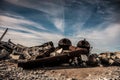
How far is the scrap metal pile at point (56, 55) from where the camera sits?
16.0 meters

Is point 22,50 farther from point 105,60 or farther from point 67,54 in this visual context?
point 105,60

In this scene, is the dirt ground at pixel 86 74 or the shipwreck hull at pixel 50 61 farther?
the shipwreck hull at pixel 50 61

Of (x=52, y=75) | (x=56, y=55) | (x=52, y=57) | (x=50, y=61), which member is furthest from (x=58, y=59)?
(x=52, y=75)

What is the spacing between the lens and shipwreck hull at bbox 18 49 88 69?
15242mm

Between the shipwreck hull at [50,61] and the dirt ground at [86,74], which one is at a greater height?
the shipwreck hull at [50,61]

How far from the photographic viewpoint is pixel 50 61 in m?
16.0

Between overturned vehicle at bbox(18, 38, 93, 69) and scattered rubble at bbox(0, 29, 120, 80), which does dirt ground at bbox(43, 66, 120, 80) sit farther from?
overturned vehicle at bbox(18, 38, 93, 69)

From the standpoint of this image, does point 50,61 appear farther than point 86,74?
Yes

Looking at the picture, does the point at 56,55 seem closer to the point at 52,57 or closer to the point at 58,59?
the point at 58,59

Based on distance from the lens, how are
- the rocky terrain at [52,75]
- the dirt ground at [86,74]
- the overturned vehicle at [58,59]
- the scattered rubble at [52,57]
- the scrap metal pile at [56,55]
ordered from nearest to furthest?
the rocky terrain at [52,75], the dirt ground at [86,74], the scattered rubble at [52,57], the overturned vehicle at [58,59], the scrap metal pile at [56,55]

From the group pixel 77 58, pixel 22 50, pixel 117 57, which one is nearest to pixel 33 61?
pixel 77 58

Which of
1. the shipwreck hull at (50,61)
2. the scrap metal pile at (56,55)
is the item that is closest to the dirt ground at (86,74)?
the shipwreck hull at (50,61)

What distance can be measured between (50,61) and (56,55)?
3.39 feet

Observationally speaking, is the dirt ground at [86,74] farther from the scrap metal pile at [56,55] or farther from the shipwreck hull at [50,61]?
the scrap metal pile at [56,55]
